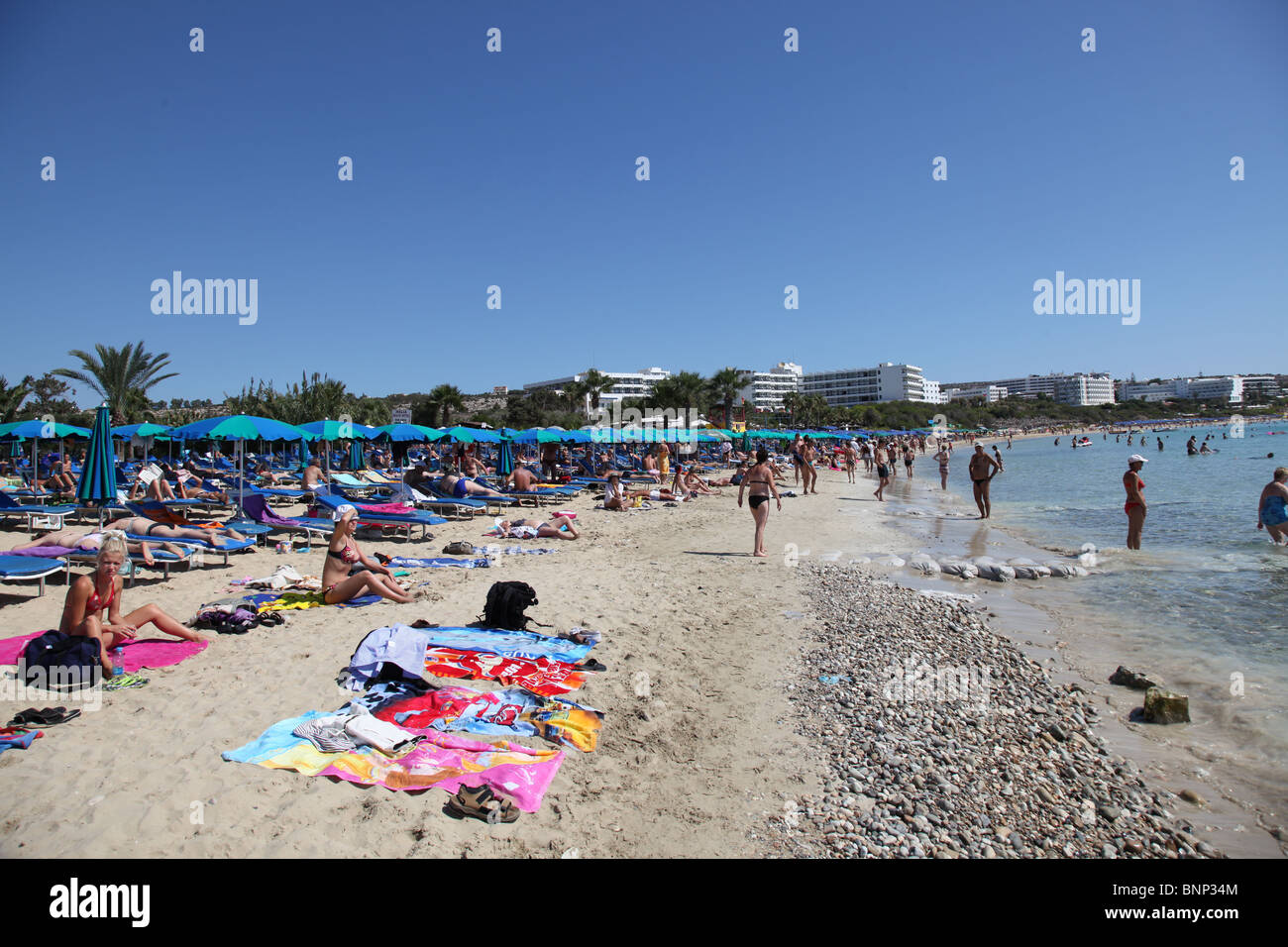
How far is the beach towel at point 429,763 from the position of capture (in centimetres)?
305

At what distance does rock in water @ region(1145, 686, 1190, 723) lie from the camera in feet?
14.7

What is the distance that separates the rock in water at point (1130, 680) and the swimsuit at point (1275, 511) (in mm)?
5975

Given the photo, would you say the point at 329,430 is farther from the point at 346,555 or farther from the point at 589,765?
the point at 589,765

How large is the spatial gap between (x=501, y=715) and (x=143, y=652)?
293 cm

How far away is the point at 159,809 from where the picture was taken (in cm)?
275

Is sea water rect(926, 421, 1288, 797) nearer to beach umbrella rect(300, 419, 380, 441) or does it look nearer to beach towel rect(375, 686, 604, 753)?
→ beach towel rect(375, 686, 604, 753)

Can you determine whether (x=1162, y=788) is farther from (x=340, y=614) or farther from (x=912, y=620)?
(x=340, y=614)

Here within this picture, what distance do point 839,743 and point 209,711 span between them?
12.0 feet

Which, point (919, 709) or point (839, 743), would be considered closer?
point (839, 743)

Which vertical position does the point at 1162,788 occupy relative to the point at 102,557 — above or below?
below

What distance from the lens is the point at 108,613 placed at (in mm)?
4621

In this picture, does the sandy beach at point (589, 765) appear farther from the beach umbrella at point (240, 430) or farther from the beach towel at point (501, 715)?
the beach umbrella at point (240, 430)

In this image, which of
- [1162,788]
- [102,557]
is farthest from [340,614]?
[1162,788]
